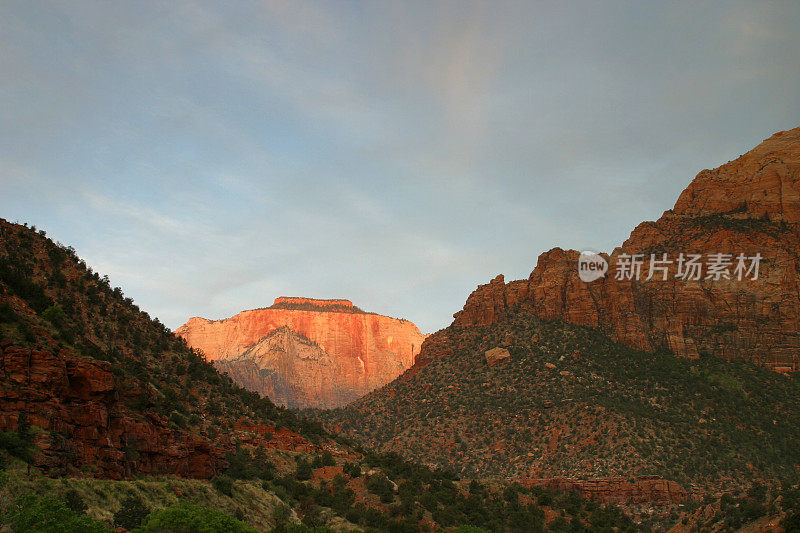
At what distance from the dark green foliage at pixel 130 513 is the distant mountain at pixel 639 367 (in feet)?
142

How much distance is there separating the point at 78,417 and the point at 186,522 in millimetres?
5882

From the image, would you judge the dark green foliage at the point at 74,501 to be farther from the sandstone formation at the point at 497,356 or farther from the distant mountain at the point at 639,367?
the sandstone formation at the point at 497,356

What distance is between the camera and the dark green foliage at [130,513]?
18.2 m

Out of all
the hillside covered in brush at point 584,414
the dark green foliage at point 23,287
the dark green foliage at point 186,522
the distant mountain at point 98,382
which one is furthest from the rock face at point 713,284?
the dark green foliage at point 186,522

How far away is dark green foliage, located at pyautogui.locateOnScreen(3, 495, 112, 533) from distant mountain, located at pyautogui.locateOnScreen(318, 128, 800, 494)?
4646 cm

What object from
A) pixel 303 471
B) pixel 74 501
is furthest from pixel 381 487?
pixel 74 501

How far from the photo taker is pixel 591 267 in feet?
290

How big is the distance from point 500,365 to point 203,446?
55.5 m

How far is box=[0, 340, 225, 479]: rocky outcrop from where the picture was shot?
18.8 metres

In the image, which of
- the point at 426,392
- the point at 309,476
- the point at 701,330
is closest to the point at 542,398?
the point at 426,392

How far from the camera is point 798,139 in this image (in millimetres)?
88000

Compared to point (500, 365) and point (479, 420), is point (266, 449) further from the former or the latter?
point (500, 365)

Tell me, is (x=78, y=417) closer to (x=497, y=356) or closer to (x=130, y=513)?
(x=130, y=513)

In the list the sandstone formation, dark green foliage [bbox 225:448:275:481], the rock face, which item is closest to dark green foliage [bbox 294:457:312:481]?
dark green foliage [bbox 225:448:275:481]
